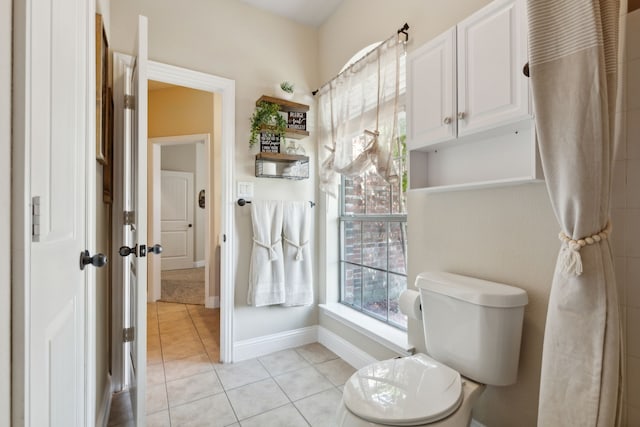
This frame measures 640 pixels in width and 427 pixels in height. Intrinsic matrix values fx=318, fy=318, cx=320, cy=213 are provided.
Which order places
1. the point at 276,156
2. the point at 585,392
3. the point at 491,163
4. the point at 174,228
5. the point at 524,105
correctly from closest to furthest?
the point at 585,392 → the point at 524,105 → the point at 491,163 → the point at 276,156 → the point at 174,228

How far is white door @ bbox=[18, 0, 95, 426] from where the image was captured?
1.85 feet

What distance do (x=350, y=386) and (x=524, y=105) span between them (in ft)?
3.97

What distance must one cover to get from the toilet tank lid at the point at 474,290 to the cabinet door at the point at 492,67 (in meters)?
0.65

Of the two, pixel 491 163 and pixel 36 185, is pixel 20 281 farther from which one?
pixel 491 163

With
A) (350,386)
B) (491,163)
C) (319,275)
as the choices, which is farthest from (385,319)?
(491,163)

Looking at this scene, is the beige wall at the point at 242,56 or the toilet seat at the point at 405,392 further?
the beige wall at the point at 242,56

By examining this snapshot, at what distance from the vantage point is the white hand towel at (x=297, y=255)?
2.50 metres

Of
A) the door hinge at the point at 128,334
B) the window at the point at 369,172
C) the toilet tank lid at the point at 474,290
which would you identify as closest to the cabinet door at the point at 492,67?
the window at the point at 369,172

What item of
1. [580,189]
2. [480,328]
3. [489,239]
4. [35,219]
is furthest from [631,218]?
[35,219]

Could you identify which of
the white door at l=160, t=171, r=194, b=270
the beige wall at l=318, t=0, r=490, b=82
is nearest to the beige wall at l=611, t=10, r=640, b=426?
the beige wall at l=318, t=0, r=490, b=82

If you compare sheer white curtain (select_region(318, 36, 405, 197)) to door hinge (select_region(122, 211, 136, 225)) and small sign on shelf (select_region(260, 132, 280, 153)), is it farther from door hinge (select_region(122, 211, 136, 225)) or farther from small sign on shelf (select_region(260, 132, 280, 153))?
door hinge (select_region(122, 211, 136, 225))

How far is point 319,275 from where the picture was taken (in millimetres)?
2707

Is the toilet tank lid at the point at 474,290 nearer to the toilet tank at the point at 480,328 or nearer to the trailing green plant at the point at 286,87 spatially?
the toilet tank at the point at 480,328

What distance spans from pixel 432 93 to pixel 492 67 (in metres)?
0.29
